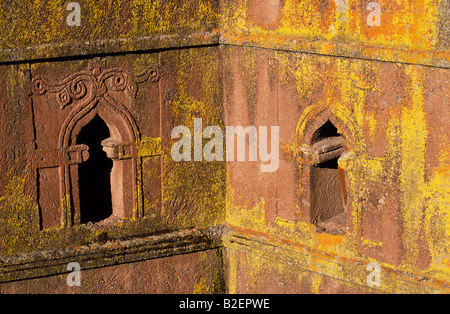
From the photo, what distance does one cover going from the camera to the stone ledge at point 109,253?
940 cm

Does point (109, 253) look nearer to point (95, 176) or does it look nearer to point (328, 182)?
point (95, 176)

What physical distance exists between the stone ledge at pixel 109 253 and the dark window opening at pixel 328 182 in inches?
45.8

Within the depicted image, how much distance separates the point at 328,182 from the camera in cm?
977

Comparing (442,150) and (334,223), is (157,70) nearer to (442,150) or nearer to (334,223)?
(334,223)

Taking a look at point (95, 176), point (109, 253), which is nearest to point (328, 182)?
point (109, 253)

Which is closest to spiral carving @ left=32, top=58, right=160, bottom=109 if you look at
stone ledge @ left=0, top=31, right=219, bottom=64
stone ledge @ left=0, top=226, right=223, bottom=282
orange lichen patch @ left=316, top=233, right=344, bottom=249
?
stone ledge @ left=0, top=31, right=219, bottom=64

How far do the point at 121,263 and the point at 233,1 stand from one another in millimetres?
2650

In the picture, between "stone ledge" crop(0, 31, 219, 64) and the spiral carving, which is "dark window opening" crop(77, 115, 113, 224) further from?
"stone ledge" crop(0, 31, 219, 64)

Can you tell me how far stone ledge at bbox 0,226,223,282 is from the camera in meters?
9.40

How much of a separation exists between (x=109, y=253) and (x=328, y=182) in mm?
2117

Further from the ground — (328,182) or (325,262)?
(328,182)

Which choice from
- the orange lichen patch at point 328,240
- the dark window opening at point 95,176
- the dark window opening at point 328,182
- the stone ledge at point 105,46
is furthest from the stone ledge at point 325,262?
the stone ledge at point 105,46

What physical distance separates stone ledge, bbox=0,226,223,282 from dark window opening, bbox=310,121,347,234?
1162 millimetres

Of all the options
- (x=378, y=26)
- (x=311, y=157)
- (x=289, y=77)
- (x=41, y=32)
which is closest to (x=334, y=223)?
(x=311, y=157)
